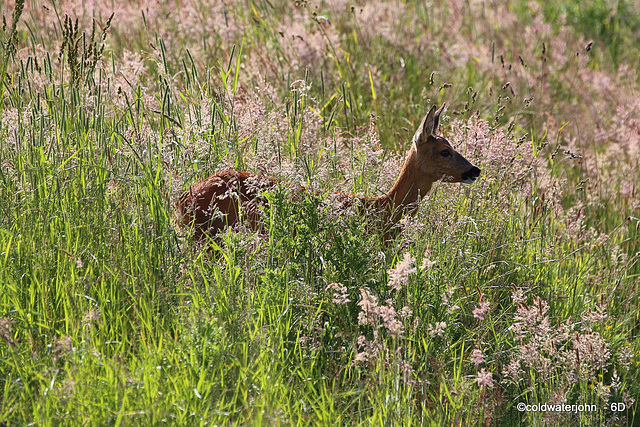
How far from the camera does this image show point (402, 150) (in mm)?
6133

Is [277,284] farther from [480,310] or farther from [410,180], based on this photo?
[410,180]

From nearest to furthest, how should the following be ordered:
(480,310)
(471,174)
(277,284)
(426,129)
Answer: (480,310) < (277,284) < (471,174) < (426,129)

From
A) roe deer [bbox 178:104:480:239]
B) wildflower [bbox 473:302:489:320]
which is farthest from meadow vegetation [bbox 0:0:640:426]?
roe deer [bbox 178:104:480:239]

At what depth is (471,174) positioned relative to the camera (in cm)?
516

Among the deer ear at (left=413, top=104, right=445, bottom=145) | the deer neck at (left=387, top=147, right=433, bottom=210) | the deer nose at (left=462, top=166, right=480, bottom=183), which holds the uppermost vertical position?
the deer ear at (left=413, top=104, right=445, bottom=145)

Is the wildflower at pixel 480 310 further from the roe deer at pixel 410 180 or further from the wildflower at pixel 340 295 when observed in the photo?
the roe deer at pixel 410 180

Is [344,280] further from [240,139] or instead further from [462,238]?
[240,139]

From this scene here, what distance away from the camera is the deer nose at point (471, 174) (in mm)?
5148

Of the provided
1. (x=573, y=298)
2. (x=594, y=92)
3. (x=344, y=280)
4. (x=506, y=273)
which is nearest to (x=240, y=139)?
(x=344, y=280)

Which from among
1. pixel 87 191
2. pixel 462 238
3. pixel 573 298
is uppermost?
pixel 87 191

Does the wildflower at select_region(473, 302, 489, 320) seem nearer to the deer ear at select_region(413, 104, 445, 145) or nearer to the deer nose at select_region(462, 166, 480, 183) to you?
the deer nose at select_region(462, 166, 480, 183)

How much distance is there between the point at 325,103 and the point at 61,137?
8.68ft

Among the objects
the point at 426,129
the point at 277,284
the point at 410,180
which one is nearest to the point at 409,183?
the point at 410,180

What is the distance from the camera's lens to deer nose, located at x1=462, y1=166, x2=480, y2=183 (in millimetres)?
5148
